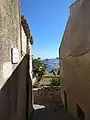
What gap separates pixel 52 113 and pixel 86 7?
683cm

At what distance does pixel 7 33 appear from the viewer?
20.0 feet

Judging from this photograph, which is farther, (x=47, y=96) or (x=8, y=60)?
(x=47, y=96)

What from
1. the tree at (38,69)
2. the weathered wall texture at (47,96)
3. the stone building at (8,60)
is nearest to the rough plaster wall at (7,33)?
the stone building at (8,60)

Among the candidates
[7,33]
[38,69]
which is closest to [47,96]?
[38,69]

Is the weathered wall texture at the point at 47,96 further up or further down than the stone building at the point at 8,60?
A: further down

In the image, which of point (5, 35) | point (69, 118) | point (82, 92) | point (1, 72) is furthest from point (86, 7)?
point (69, 118)

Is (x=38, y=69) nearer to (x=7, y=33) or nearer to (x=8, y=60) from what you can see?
(x=8, y=60)

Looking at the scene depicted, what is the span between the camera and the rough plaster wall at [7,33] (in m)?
5.61

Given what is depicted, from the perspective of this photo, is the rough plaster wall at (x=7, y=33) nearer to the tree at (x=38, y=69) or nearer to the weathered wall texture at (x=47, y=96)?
the weathered wall texture at (x=47, y=96)

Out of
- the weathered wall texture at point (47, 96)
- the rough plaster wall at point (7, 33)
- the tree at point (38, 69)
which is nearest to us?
the rough plaster wall at point (7, 33)

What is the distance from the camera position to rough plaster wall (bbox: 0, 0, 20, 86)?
561cm

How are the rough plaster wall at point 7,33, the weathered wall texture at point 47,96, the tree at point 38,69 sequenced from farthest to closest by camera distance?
1. the tree at point 38,69
2. the weathered wall texture at point 47,96
3. the rough plaster wall at point 7,33

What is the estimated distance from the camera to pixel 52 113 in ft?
42.9

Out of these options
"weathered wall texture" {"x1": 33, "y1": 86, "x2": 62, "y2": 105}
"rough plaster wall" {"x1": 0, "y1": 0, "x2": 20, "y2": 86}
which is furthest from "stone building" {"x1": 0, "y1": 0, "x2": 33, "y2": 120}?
"weathered wall texture" {"x1": 33, "y1": 86, "x2": 62, "y2": 105}
